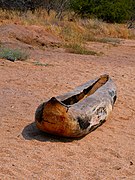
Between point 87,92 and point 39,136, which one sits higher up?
point 87,92

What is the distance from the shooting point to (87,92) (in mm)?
7008

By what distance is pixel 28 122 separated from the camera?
20.3 feet

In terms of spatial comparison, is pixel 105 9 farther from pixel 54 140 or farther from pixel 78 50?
pixel 54 140

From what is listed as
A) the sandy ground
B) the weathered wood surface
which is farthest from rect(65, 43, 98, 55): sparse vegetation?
the weathered wood surface

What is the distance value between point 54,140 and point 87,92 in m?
1.70

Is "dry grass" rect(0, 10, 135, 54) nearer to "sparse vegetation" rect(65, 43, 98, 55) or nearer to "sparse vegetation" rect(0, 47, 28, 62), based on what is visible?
"sparse vegetation" rect(65, 43, 98, 55)

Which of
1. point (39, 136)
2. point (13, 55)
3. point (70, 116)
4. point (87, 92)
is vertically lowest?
point (13, 55)

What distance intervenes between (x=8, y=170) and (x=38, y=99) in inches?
120

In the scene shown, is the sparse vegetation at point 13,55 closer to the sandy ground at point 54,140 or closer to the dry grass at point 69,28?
the sandy ground at point 54,140

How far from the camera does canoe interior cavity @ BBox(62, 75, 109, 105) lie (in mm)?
6189

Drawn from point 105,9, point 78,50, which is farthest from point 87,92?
point 105,9

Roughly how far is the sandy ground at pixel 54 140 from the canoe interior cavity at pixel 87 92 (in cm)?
52

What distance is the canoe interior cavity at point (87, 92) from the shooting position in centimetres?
619

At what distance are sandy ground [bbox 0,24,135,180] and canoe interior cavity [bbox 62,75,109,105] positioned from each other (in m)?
0.52
